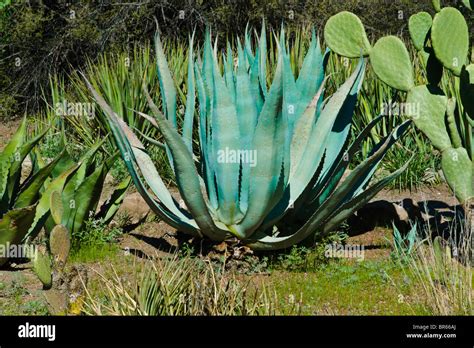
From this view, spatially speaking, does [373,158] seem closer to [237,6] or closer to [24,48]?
[237,6]

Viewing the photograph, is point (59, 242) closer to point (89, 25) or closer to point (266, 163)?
point (266, 163)

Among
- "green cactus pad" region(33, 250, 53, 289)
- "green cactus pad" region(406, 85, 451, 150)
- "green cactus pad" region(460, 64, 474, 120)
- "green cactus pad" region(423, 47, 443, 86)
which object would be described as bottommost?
"green cactus pad" region(33, 250, 53, 289)

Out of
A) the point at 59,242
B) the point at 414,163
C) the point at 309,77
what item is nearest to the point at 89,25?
the point at 414,163

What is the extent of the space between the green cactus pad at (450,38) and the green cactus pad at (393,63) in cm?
36

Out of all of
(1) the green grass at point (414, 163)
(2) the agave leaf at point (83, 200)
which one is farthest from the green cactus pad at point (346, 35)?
(2) the agave leaf at point (83, 200)

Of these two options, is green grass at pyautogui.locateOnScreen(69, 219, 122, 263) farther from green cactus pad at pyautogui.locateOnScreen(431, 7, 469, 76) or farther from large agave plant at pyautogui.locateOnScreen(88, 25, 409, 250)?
green cactus pad at pyautogui.locateOnScreen(431, 7, 469, 76)

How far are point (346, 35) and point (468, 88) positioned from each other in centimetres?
118

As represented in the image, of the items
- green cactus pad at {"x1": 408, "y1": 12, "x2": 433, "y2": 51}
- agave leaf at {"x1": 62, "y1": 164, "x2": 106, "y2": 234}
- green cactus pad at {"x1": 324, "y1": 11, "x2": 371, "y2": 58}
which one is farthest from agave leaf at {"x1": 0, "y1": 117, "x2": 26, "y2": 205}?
green cactus pad at {"x1": 408, "y1": 12, "x2": 433, "y2": 51}

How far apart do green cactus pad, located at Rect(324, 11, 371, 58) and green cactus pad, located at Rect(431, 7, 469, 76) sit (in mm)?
716

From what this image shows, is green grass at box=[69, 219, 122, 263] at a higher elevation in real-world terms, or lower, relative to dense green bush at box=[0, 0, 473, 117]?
lower

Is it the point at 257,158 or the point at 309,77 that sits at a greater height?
the point at 309,77

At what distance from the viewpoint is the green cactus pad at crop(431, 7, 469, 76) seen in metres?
6.87

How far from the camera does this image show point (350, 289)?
617 cm

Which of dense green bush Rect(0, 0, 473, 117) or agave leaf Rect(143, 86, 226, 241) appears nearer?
agave leaf Rect(143, 86, 226, 241)
